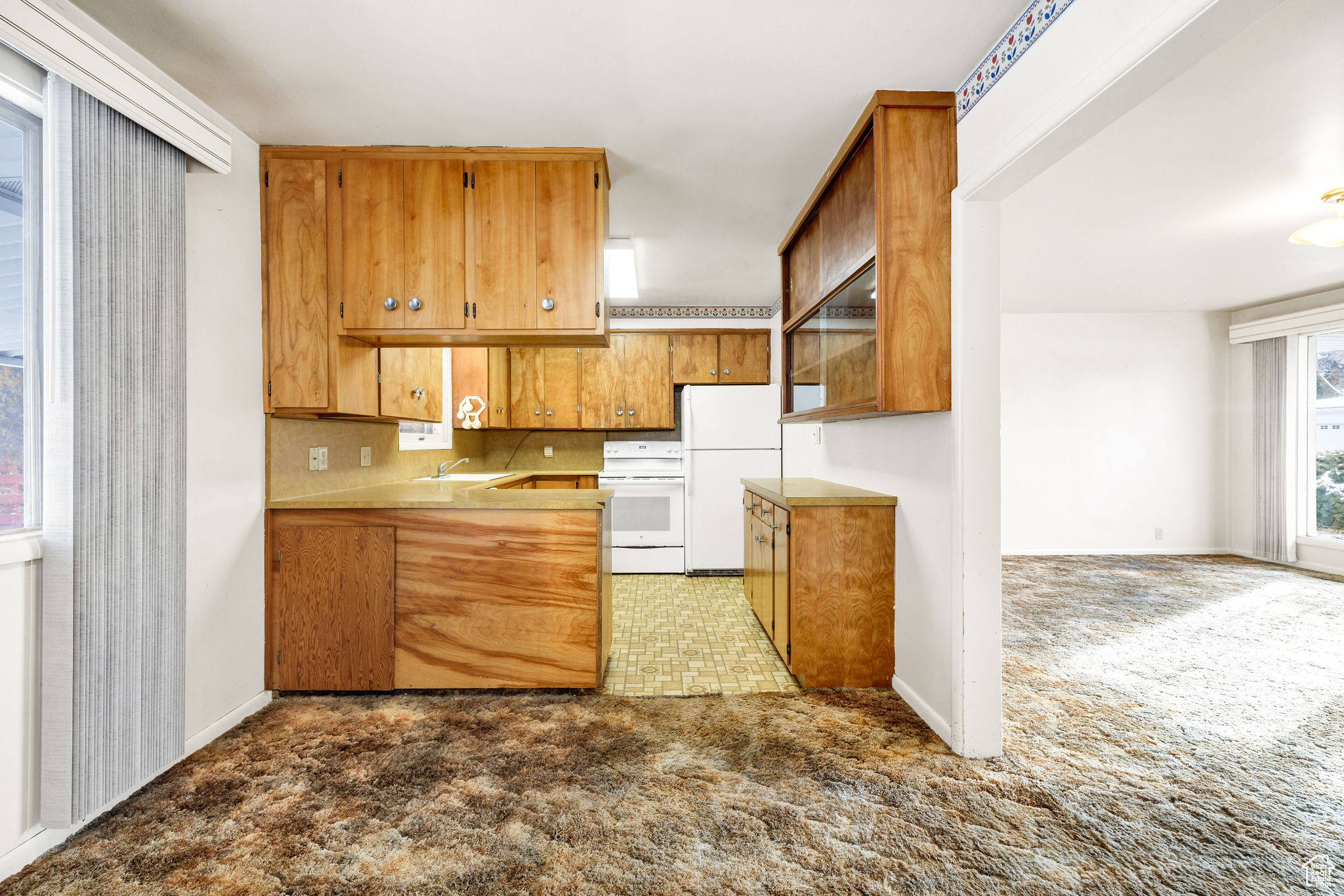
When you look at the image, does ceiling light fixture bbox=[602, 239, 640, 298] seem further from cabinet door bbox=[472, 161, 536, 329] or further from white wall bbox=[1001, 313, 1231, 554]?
white wall bbox=[1001, 313, 1231, 554]

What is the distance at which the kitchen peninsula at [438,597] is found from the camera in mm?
2443

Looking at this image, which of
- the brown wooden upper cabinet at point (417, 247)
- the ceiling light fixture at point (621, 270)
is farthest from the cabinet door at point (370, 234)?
the ceiling light fixture at point (621, 270)

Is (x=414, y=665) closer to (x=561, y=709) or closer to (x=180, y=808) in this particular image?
(x=561, y=709)

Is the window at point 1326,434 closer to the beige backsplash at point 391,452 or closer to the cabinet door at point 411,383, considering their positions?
the beige backsplash at point 391,452

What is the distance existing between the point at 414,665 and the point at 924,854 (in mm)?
1993

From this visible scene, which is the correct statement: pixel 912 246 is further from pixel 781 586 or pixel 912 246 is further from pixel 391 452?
pixel 391 452

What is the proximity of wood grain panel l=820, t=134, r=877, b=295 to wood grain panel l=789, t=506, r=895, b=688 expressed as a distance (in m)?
1.08

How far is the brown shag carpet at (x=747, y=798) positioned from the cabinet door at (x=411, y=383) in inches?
56.8

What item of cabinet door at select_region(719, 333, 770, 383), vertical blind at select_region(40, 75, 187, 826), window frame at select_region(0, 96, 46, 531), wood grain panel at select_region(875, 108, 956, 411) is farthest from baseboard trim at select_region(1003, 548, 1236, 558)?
window frame at select_region(0, 96, 46, 531)

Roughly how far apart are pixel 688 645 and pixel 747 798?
136cm

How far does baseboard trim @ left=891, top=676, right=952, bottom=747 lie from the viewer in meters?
2.08

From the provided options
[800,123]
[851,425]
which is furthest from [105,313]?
[851,425]

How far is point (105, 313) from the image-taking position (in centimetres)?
167

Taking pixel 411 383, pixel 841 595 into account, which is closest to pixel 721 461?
pixel 841 595
